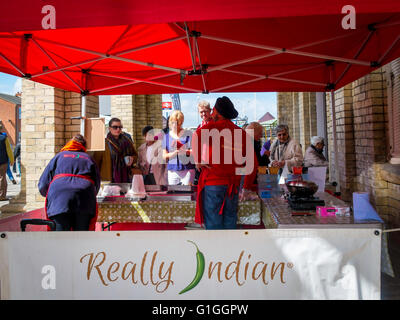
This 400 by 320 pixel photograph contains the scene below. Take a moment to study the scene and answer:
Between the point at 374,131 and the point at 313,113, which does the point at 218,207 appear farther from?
the point at 313,113

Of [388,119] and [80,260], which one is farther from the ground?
[388,119]

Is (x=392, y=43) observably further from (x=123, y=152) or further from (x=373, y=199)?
(x=123, y=152)

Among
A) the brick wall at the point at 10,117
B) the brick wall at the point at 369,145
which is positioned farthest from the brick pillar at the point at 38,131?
the brick wall at the point at 10,117

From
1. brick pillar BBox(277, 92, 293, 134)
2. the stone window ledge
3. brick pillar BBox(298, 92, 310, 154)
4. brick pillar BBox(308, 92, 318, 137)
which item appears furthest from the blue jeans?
brick pillar BBox(277, 92, 293, 134)

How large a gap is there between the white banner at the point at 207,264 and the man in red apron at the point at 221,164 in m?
1.31

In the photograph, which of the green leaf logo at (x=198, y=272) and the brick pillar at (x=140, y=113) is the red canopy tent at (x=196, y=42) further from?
the brick pillar at (x=140, y=113)

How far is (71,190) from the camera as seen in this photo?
3.27 m

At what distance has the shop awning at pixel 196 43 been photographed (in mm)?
1954

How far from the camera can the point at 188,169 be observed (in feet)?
15.1

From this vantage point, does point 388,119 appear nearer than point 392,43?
No

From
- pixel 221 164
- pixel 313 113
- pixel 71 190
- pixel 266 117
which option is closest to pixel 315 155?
pixel 221 164

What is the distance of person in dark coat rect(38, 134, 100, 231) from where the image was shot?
3270mm
